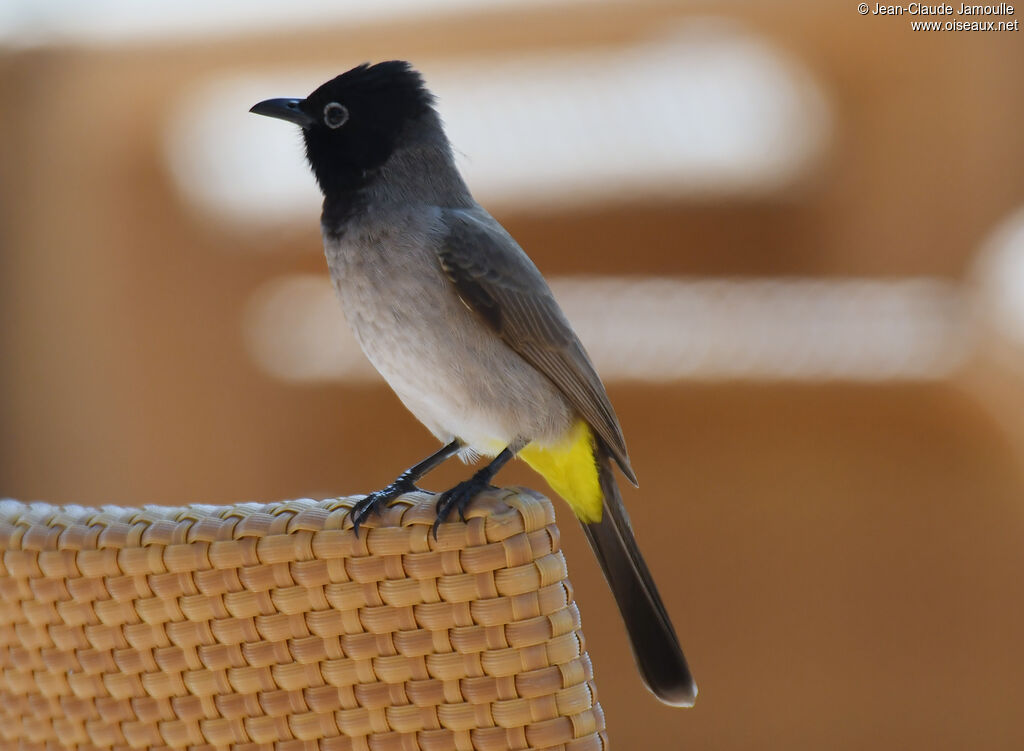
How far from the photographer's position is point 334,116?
158cm

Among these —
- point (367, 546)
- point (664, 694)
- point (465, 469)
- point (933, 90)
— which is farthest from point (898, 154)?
point (367, 546)

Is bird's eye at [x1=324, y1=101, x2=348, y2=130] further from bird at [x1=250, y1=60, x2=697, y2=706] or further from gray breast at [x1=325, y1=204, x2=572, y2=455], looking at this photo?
gray breast at [x1=325, y1=204, x2=572, y2=455]

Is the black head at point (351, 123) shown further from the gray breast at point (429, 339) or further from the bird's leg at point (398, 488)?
the bird's leg at point (398, 488)

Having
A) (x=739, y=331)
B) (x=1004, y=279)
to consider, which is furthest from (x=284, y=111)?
(x=1004, y=279)

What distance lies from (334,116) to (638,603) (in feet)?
2.74

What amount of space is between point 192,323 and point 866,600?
81.6 inches

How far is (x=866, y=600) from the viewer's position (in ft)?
8.83

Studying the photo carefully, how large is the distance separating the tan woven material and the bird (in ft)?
1.82

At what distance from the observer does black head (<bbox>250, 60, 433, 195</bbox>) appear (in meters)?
1.58

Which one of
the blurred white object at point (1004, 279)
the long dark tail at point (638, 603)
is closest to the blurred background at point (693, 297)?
the blurred white object at point (1004, 279)

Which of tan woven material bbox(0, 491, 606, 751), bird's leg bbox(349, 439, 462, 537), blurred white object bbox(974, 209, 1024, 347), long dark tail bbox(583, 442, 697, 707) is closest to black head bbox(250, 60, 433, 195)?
bird's leg bbox(349, 439, 462, 537)

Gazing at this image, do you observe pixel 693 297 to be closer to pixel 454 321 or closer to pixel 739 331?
pixel 739 331

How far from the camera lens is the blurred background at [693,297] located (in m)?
2.63

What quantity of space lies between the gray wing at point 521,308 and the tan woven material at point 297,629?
0.69 meters
